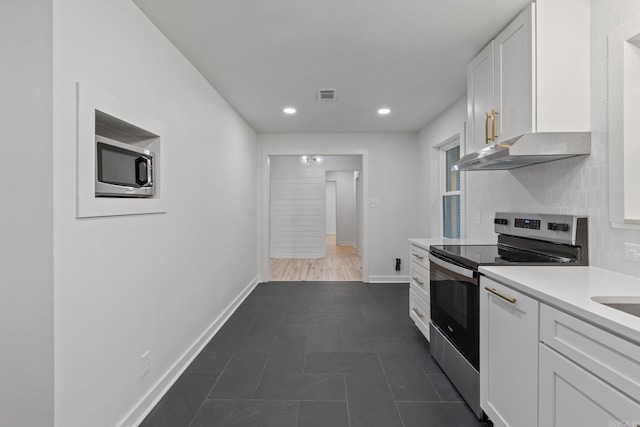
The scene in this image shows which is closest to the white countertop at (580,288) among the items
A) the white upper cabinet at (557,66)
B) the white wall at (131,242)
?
the white upper cabinet at (557,66)

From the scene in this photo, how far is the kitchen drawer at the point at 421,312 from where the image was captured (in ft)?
8.39

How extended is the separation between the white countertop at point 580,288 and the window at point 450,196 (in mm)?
2242

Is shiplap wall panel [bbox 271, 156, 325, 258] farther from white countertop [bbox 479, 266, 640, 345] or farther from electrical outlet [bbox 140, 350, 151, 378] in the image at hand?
white countertop [bbox 479, 266, 640, 345]

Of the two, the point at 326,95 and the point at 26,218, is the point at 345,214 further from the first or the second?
the point at 26,218

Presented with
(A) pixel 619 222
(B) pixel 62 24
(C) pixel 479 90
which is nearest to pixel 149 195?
(B) pixel 62 24

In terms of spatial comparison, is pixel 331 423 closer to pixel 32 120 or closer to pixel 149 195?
pixel 149 195

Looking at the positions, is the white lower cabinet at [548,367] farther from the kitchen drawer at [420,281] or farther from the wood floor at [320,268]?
the wood floor at [320,268]

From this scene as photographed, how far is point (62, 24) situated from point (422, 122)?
13.0 feet

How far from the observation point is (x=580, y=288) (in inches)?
50.6

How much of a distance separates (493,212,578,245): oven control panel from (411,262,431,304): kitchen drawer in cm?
68

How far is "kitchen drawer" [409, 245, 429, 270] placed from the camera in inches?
101

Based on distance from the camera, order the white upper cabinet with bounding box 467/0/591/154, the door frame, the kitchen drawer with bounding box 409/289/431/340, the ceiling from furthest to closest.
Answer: the door frame → the kitchen drawer with bounding box 409/289/431/340 → the ceiling → the white upper cabinet with bounding box 467/0/591/154

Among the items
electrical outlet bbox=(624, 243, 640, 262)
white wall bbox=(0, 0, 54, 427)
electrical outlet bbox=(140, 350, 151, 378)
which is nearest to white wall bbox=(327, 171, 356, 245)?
electrical outlet bbox=(140, 350, 151, 378)

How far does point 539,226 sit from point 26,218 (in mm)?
2680
